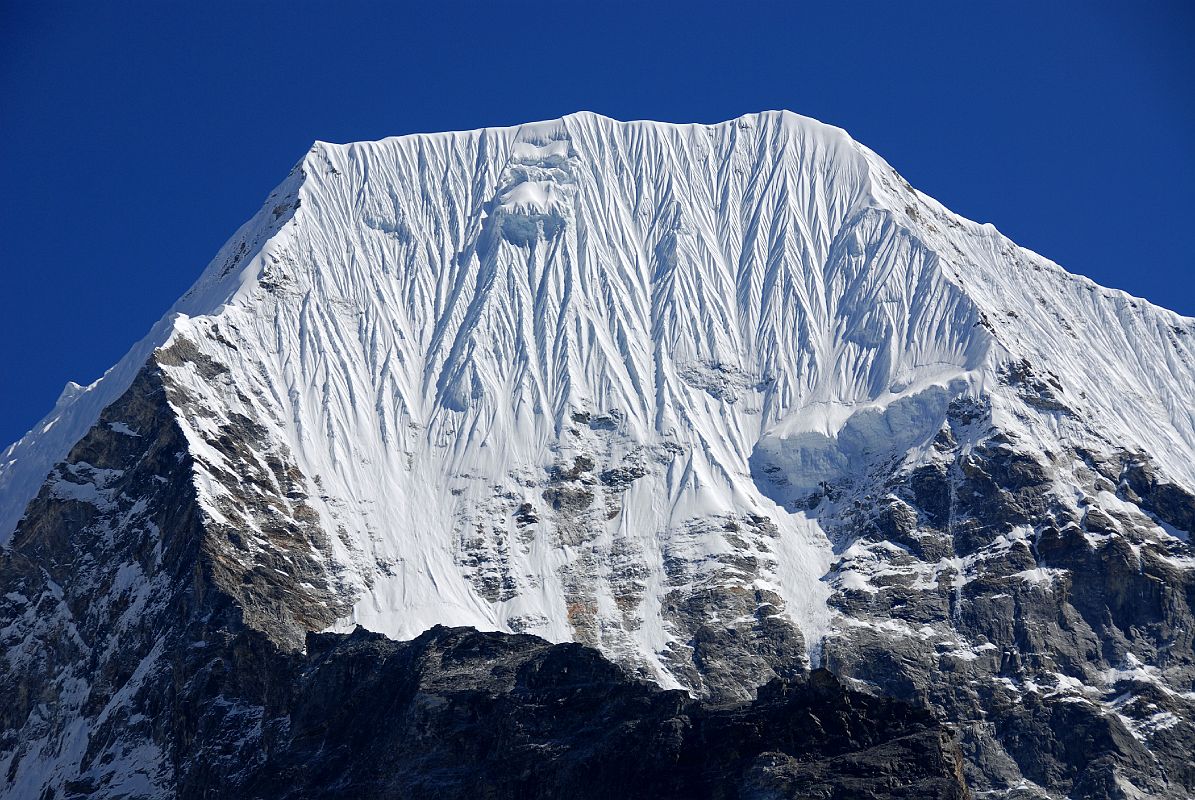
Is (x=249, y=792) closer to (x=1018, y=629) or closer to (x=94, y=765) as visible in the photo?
(x=94, y=765)

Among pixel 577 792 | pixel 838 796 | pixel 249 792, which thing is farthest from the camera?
pixel 249 792

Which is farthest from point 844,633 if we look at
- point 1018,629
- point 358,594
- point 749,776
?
point 749,776

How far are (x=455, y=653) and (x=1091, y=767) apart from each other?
52.6 meters

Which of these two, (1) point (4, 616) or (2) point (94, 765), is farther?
(1) point (4, 616)

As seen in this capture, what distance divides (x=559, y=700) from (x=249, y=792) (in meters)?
22.9

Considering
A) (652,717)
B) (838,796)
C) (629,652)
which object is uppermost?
(629,652)

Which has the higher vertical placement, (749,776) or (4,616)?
(4,616)

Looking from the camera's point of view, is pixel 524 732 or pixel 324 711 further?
pixel 324 711

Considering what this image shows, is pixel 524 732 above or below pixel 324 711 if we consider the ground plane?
below

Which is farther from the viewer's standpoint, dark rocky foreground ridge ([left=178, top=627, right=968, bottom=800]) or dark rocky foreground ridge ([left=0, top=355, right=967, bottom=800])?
dark rocky foreground ridge ([left=0, top=355, right=967, bottom=800])

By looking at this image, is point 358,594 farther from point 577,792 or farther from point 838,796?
point 838,796

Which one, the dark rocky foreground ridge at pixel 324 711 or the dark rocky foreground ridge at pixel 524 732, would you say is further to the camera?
the dark rocky foreground ridge at pixel 324 711

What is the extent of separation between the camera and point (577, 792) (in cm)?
14050

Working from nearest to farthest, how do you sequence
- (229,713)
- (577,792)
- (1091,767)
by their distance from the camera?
(577,792), (229,713), (1091,767)
